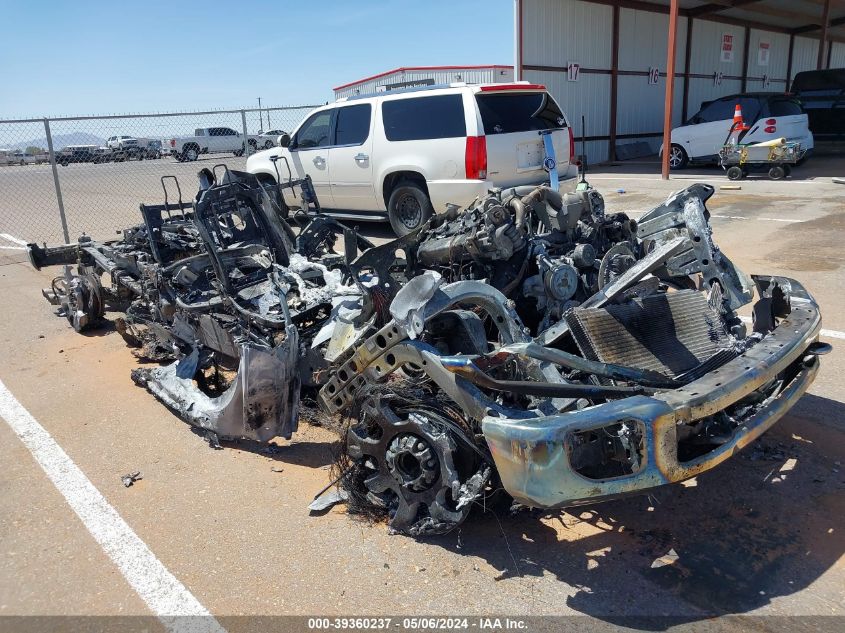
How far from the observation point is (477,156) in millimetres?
8594

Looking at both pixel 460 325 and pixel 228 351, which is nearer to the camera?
pixel 460 325

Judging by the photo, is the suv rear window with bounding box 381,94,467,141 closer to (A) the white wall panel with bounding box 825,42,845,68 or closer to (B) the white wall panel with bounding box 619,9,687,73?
(B) the white wall panel with bounding box 619,9,687,73

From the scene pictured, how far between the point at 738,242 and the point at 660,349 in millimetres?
6801

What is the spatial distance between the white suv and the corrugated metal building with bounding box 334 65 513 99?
12813 mm

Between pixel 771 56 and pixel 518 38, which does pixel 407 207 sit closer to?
pixel 518 38

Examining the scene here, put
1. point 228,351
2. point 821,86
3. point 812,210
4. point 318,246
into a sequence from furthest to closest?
point 821,86, point 812,210, point 318,246, point 228,351

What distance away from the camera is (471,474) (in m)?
3.09

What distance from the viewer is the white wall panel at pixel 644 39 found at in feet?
70.0

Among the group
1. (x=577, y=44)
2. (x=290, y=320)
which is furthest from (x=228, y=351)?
(x=577, y=44)

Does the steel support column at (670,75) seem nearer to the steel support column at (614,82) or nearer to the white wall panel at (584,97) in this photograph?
the white wall panel at (584,97)

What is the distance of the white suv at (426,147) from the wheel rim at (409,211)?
0.01m

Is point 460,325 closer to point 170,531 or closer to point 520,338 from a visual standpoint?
point 520,338

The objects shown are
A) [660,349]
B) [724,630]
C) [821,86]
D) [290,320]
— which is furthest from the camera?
[821,86]

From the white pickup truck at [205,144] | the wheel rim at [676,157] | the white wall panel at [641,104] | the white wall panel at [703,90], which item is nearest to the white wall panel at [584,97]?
the white wall panel at [641,104]
